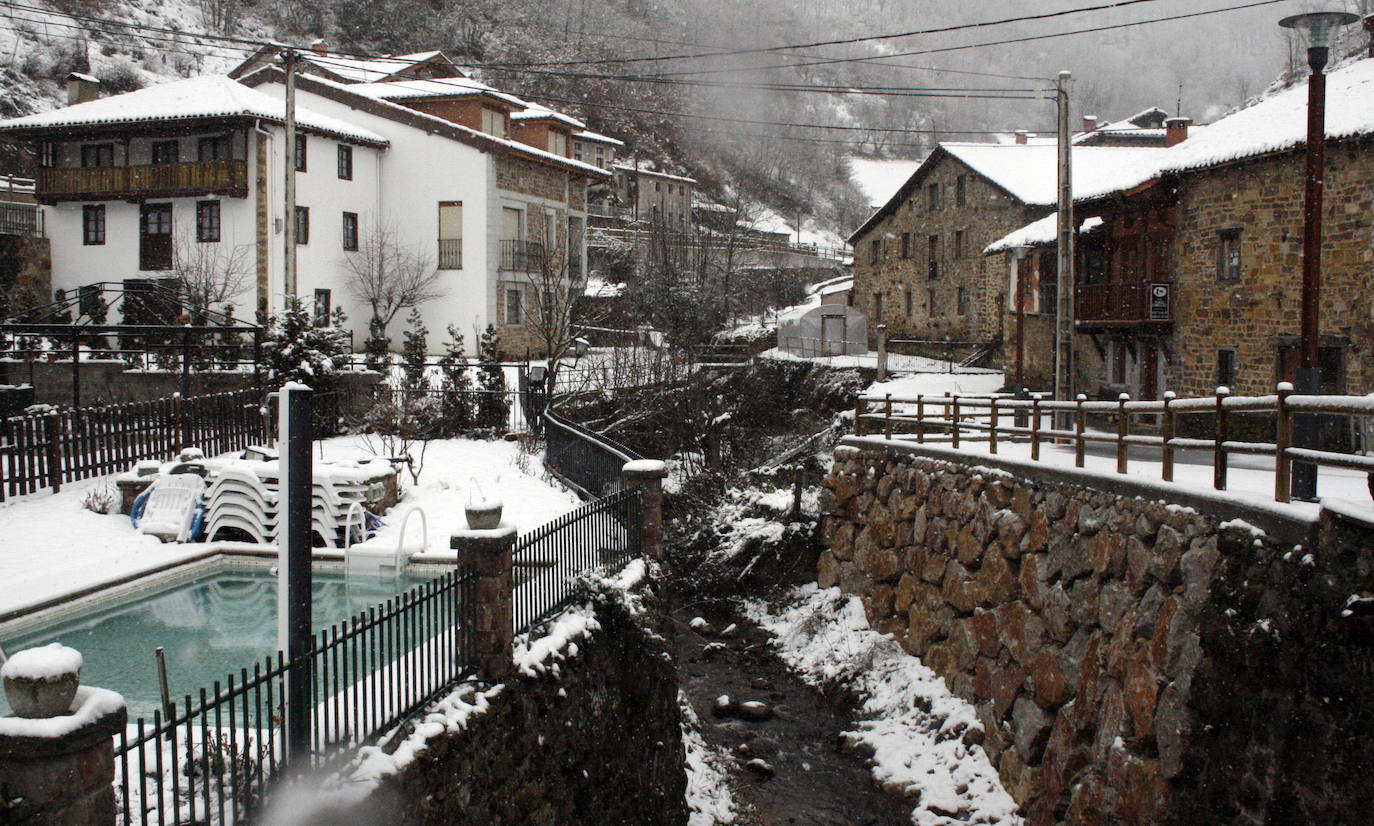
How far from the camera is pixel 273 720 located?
5789 millimetres

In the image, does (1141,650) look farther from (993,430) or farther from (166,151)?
(166,151)

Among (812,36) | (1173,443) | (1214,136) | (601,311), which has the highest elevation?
(812,36)

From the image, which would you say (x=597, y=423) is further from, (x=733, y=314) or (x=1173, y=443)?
(x=733, y=314)

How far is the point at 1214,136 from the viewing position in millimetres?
22266

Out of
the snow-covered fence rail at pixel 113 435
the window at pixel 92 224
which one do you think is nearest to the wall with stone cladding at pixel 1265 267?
the snow-covered fence rail at pixel 113 435

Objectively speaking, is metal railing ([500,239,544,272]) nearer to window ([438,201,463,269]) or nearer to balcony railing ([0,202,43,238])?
window ([438,201,463,269])

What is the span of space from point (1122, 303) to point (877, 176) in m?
71.1

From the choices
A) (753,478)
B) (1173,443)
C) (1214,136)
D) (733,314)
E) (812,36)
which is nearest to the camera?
(1173,443)

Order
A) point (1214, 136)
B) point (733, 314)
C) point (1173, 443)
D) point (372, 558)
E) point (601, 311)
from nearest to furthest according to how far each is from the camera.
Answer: point (1173, 443), point (372, 558), point (1214, 136), point (601, 311), point (733, 314)

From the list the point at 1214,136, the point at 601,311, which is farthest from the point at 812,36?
the point at 1214,136

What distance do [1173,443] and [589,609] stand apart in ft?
18.6

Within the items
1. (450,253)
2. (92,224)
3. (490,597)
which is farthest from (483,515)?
(92,224)

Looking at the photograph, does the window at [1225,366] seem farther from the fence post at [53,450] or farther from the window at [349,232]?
the window at [349,232]

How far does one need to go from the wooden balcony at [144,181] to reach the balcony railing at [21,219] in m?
1.28
